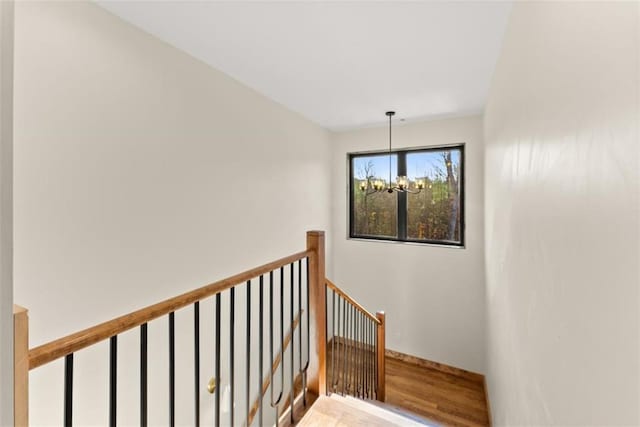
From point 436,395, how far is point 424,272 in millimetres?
1424

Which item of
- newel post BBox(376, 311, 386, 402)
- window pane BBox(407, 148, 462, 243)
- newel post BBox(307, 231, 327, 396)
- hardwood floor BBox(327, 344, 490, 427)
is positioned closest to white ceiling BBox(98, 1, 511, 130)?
window pane BBox(407, 148, 462, 243)

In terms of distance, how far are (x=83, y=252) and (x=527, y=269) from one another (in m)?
2.19

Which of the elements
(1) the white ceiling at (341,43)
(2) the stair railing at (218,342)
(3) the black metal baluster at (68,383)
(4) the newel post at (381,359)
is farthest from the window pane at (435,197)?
(3) the black metal baluster at (68,383)

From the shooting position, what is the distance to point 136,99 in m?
1.74

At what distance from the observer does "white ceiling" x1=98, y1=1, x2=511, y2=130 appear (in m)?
1.62

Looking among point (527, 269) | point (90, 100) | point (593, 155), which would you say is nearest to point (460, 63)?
point (527, 269)

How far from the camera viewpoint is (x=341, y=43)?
1944mm

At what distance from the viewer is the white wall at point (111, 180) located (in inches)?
52.1

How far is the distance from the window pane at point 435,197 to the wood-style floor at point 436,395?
1.75m

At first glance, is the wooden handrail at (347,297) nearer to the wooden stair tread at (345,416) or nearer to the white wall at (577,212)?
the wooden stair tread at (345,416)

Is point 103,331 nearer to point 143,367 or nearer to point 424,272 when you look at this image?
point 143,367

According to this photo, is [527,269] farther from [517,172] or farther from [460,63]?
[460,63]

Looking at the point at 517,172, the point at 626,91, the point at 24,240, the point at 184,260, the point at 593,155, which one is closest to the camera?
the point at 626,91

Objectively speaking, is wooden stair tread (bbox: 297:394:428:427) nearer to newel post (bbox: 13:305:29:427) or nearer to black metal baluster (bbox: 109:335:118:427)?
black metal baluster (bbox: 109:335:118:427)
